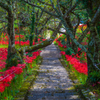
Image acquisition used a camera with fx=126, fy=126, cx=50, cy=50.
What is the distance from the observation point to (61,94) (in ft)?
17.1

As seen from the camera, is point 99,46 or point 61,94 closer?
point 99,46

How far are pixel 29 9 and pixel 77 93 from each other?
905 cm

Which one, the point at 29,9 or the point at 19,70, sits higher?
the point at 29,9

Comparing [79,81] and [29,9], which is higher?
[29,9]

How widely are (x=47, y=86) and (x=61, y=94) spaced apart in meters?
1.04

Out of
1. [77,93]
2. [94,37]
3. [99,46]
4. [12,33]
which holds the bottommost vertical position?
[77,93]

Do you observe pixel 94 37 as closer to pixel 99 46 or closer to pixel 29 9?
pixel 99 46

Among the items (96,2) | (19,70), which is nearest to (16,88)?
(19,70)

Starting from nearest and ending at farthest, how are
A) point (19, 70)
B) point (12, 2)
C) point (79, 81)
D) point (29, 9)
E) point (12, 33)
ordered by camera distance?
point (19, 70)
point (79, 81)
point (12, 33)
point (12, 2)
point (29, 9)

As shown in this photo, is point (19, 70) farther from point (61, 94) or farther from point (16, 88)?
point (61, 94)

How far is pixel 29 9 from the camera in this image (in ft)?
38.5

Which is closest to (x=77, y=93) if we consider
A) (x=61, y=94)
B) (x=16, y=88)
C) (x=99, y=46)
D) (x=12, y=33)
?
(x=61, y=94)

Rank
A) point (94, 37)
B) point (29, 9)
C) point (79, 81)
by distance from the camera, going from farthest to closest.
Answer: point (29, 9) < point (79, 81) < point (94, 37)

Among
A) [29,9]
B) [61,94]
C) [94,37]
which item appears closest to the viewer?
[94,37]
